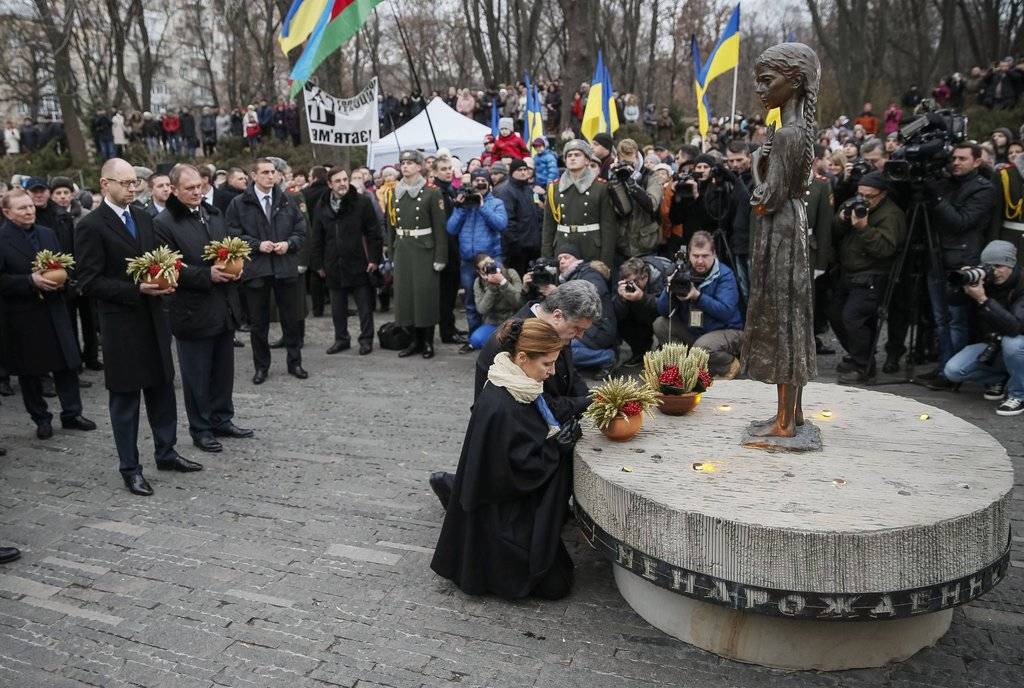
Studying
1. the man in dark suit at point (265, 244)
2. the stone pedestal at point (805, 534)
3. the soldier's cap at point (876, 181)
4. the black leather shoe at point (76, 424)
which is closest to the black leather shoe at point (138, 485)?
the black leather shoe at point (76, 424)

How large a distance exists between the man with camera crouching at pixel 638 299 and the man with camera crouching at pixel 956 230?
2.34 meters

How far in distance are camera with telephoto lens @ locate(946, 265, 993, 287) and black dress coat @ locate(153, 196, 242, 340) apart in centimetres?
576

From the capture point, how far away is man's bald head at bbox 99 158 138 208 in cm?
553

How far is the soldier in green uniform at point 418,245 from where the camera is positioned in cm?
912

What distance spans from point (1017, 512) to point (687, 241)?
4691mm

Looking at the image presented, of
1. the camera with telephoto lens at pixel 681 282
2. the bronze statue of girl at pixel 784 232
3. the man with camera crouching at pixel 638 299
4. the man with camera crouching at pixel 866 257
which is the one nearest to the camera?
the bronze statue of girl at pixel 784 232

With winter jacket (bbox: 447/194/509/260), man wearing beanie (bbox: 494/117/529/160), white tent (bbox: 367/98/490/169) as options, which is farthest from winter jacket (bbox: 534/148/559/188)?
white tent (bbox: 367/98/490/169)

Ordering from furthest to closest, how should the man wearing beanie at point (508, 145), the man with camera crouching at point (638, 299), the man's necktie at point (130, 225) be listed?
the man wearing beanie at point (508, 145) < the man with camera crouching at point (638, 299) < the man's necktie at point (130, 225)

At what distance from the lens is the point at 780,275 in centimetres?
358

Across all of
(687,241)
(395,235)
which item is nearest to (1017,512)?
(687,241)

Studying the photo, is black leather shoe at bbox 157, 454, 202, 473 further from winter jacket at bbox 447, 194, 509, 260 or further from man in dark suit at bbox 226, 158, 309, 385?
winter jacket at bbox 447, 194, 509, 260

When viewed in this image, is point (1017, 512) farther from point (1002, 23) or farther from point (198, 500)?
point (1002, 23)

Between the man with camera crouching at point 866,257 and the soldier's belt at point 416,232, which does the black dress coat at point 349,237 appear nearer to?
the soldier's belt at point 416,232

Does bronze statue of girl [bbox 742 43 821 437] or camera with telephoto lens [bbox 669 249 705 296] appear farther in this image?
camera with telephoto lens [bbox 669 249 705 296]
